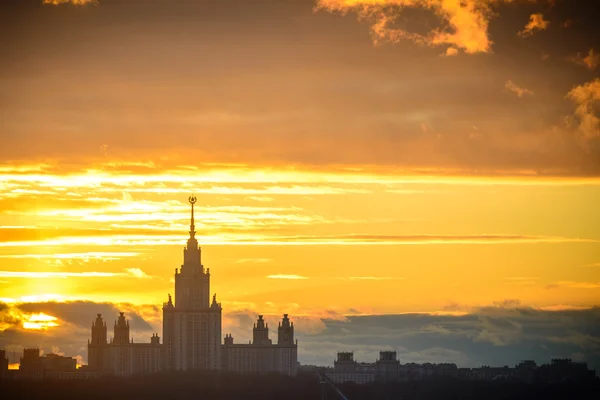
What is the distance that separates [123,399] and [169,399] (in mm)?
8556

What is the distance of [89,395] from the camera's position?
191500 millimetres

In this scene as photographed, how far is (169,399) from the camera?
199 meters

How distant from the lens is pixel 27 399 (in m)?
181

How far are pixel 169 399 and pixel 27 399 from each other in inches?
880

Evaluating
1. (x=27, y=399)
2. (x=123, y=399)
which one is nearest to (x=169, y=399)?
(x=123, y=399)

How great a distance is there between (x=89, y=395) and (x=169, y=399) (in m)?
11.1

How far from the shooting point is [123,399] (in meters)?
192

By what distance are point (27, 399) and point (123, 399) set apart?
13.8m

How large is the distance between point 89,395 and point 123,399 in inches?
146

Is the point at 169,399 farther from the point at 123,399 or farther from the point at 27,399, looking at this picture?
the point at 27,399

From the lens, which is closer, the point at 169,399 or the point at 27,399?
the point at 27,399
